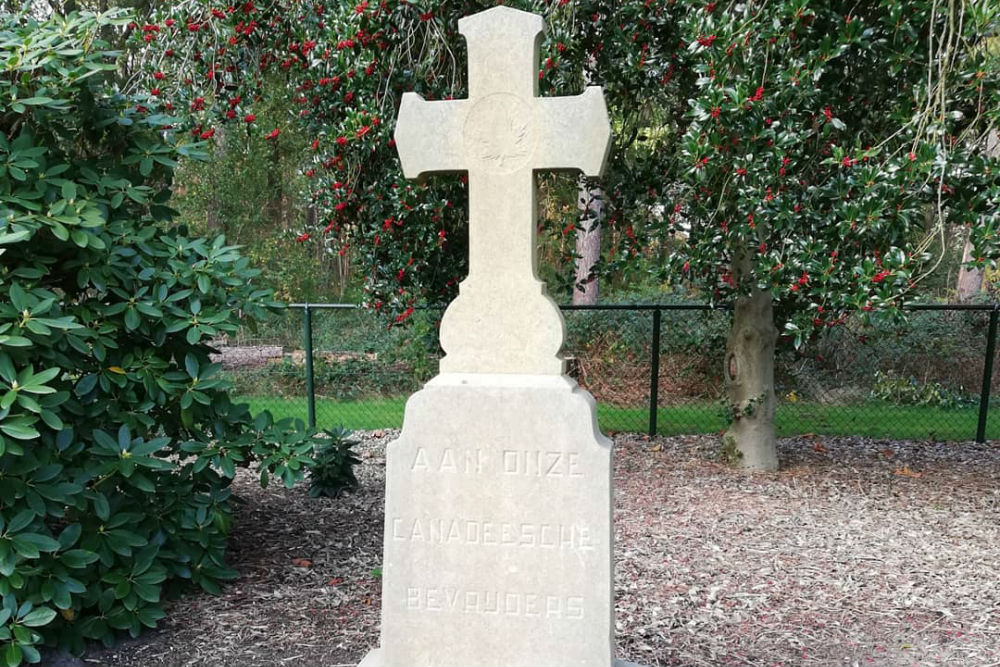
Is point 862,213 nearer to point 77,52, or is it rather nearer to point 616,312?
point 77,52

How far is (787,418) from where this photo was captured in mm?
8969

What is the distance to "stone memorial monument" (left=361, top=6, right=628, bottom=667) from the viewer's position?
2.59 meters

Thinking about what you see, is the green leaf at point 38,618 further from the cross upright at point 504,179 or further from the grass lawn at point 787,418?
the grass lawn at point 787,418

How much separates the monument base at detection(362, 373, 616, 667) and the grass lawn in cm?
574

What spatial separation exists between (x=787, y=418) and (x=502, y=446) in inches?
284

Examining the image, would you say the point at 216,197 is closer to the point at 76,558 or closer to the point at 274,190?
the point at 274,190

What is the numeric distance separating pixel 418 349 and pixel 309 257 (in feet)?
20.3

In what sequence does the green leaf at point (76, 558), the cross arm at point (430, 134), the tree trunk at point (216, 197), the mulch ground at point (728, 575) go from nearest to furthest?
the cross arm at point (430, 134) → the green leaf at point (76, 558) → the mulch ground at point (728, 575) → the tree trunk at point (216, 197)

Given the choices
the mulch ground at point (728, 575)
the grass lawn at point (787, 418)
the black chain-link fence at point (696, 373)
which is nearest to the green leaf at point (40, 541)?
the mulch ground at point (728, 575)

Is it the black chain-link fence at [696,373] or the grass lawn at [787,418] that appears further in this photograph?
the black chain-link fence at [696,373]

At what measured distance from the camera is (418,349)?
9.88 metres

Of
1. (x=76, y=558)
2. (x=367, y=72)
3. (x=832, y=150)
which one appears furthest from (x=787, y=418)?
(x=76, y=558)

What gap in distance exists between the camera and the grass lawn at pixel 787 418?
8.38 metres

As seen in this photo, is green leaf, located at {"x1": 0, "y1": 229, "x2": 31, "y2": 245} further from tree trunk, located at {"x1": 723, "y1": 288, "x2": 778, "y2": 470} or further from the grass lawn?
the grass lawn
